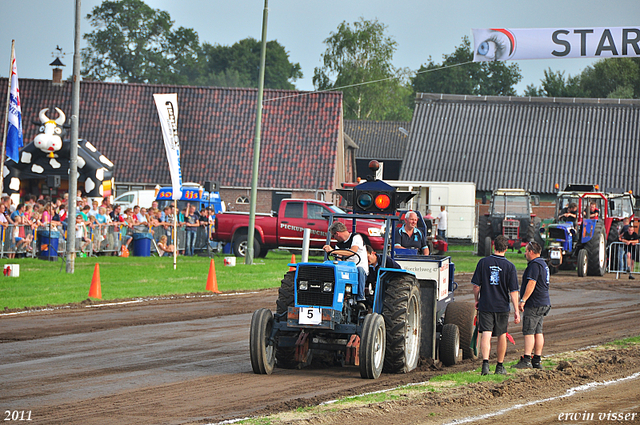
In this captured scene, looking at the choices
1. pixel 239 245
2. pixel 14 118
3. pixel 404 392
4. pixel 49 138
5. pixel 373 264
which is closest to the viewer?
pixel 404 392

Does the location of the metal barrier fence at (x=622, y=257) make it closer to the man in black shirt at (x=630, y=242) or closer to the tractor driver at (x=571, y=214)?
the man in black shirt at (x=630, y=242)

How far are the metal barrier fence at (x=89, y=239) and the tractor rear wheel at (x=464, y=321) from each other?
39.7 ft

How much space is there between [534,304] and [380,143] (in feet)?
205

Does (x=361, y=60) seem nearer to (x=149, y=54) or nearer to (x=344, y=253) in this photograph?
(x=149, y=54)

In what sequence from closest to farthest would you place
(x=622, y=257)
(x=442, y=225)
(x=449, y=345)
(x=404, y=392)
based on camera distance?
(x=404, y=392) → (x=449, y=345) → (x=622, y=257) → (x=442, y=225)

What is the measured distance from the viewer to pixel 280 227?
Result: 98.4 feet

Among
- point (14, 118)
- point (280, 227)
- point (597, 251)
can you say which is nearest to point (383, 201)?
point (14, 118)

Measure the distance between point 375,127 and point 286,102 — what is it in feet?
92.9

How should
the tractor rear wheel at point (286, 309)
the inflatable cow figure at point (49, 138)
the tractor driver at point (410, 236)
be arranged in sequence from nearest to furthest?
the tractor rear wheel at point (286, 309), the tractor driver at point (410, 236), the inflatable cow figure at point (49, 138)

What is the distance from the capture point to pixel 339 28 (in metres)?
76.4

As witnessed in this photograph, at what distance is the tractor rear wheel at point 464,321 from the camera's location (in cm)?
1170

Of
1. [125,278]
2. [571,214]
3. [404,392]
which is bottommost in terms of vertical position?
[125,278]

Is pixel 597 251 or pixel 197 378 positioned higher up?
pixel 597 251

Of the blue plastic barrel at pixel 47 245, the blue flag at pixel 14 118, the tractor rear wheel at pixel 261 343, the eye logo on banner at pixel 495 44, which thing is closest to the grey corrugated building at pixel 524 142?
the eye logo on banner at pixel 495 44
